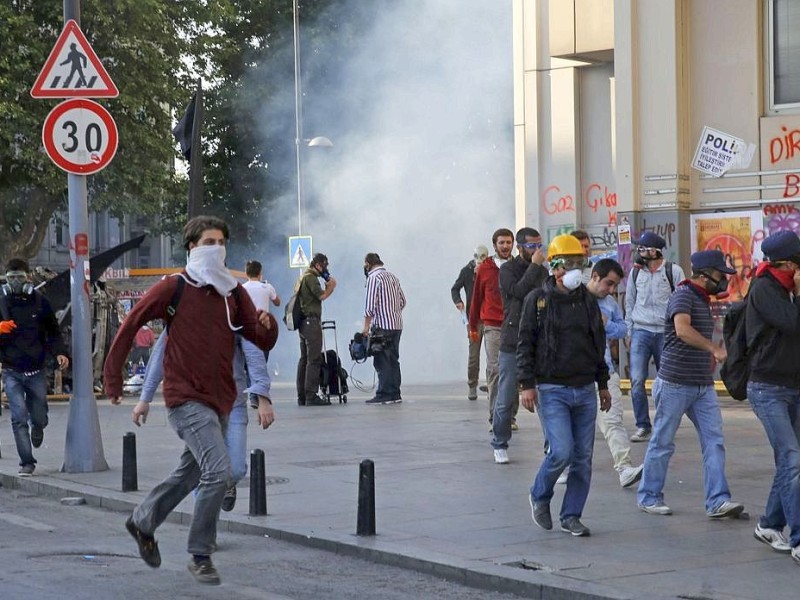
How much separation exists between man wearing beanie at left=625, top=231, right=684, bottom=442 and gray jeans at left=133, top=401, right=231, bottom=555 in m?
6.10

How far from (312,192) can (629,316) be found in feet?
86.0

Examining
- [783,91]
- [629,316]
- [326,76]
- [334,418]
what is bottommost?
[334,418]

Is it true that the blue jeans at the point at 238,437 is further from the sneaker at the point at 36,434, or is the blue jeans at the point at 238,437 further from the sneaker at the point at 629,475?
the sneaker at the point at 36,434

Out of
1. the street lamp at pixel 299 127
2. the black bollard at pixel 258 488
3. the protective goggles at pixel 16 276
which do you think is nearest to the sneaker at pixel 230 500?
the black bollard at pixel 258 488

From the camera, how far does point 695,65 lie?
1708 centimetres

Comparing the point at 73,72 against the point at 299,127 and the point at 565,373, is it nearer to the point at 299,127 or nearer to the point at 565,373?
the point at 565,373

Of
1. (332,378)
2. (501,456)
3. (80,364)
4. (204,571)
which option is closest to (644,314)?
(501,456)

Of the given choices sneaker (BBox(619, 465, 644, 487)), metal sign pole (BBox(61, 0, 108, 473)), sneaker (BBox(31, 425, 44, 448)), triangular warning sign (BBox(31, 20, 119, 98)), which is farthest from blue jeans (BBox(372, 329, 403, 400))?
sneaker (BBox(619, 465, 644, 487))

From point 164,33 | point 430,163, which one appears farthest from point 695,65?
point 164,33

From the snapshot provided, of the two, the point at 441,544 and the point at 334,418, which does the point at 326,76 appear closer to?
the point at 334,418

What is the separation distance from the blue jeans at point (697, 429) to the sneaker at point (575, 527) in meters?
0.81

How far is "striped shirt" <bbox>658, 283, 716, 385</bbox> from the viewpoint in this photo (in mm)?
8625

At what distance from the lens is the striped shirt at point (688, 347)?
862 centimetres

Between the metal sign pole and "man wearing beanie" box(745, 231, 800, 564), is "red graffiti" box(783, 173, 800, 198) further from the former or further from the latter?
"man wearing beanie" box(745, 231, 800, 564)
